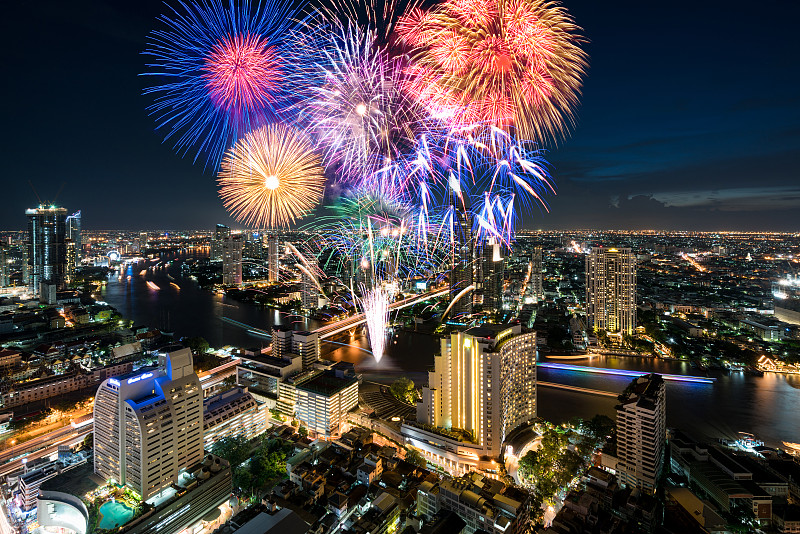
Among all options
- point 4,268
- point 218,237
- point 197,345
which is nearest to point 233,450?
point 197,345

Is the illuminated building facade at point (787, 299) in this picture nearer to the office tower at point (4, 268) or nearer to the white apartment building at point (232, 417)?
the white apartment building at point (232, 417)

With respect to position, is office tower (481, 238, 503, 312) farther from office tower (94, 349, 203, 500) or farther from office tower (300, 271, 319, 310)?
office tower (94, 349, 203, 500)

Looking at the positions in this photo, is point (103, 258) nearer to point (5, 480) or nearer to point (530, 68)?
point (5, 480)

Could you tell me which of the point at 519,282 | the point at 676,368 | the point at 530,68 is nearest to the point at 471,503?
the point at 530,68

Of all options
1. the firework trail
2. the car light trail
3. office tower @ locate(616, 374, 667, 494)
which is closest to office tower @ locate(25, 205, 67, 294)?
the firework trail

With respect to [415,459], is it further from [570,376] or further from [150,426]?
[570,376]
